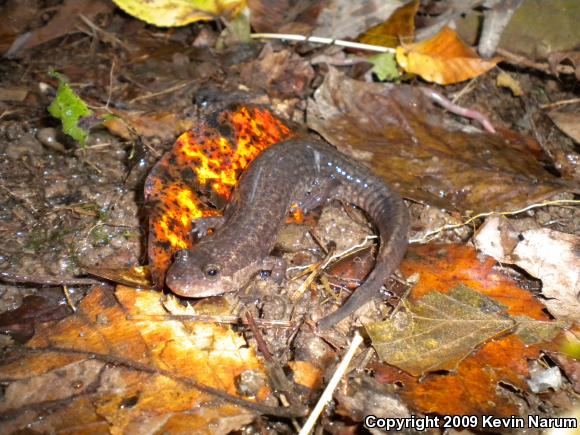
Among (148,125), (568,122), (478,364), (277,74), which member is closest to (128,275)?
(148,125)

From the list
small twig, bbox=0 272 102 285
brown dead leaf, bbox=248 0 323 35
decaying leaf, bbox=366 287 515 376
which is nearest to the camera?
decaying leaf, bbox=366 287 515 376

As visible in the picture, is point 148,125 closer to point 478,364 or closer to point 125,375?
point 125,375

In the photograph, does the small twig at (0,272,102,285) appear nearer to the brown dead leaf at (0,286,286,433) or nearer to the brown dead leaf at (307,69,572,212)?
the brown dead leaf at (0,286,286,433)

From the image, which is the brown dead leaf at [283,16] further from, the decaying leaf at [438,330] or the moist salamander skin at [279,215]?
the decaying leaf at [438,330]

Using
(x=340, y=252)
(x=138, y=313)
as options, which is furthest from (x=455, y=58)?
(x=138, y=313)

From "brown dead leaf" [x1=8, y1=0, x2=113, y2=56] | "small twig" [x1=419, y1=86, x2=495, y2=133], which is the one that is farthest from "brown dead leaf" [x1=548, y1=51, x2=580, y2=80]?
"brown dead leaf" [x1=8, y1=0, x2=113, y2=56]
